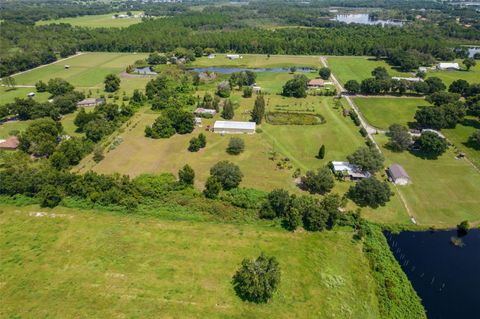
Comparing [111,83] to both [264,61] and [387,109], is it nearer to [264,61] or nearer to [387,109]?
[264,61]

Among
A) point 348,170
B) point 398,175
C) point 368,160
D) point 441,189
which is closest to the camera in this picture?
point 441,189

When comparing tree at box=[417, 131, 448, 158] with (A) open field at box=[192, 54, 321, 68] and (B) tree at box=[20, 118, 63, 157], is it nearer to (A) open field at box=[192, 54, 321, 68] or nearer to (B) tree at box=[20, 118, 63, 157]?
(B) tree at box=[20, 118, 63, 157]

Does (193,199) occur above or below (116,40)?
below

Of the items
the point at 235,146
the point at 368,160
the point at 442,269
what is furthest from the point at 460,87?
the point at 442,269

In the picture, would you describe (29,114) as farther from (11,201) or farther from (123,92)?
(11,201)

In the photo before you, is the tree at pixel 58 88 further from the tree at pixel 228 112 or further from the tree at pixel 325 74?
the tree at pixel 325 74

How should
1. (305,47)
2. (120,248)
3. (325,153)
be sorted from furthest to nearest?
1. (305,47)
2. (325,153)
3. (120,248)

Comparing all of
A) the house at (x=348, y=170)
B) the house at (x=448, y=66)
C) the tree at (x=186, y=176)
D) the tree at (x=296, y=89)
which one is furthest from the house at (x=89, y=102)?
the house at (x=448, y=66)

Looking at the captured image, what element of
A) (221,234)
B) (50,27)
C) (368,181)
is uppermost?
(50,27)

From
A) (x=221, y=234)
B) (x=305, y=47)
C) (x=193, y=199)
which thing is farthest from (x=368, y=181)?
(x=305, y=47)
